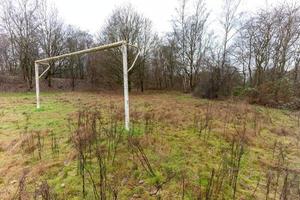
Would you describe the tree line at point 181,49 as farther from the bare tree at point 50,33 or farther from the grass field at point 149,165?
the grass field at point 149,165

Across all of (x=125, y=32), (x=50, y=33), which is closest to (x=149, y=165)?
(x=125, y=32)

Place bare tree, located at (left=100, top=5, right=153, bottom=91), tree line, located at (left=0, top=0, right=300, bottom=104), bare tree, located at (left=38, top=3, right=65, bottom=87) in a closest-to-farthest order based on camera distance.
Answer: tree line, located at (left=0, top=0, right=300, bottom=104) → bare tree, located at (left=100, top=5, right=153, bottom=91) → bare tree, located at (left=38, top=3, right=65, bottom=87)

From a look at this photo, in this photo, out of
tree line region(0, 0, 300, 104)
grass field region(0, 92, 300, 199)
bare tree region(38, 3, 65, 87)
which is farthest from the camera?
bare tree region(38, 3, 65, 87)

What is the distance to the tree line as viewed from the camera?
42.6 ft

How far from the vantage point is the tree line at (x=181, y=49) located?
42.6 ft

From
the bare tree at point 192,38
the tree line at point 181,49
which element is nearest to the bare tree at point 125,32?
the tree line at point 181,49

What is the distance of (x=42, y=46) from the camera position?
2003cm

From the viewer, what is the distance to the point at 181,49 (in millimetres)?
20016

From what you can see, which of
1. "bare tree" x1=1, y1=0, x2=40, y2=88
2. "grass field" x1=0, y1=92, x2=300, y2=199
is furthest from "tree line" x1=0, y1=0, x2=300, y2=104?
"grass field" x1=0, y1=92, x2=300, y2=199

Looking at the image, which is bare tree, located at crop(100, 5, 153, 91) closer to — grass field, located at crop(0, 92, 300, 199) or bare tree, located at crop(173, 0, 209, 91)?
bare tree, located at crop(173, 0, 209, 91)

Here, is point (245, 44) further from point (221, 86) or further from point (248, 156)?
point (248, 156)

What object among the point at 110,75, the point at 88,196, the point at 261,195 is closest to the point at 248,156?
the point at 261,195

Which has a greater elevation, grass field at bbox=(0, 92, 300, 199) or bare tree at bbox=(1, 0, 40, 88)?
bare tree at bbox=(1, 0, 40, 88)

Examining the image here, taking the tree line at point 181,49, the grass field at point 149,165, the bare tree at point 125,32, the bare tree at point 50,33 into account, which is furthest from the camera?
the bare tree at point 50,33
